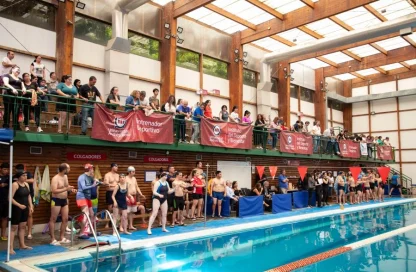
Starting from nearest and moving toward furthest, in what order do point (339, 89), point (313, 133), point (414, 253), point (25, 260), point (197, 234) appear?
1. point (25, 260)
2. point (414, 253)
3. point (197, 234)
4. point (313, 133)
5. point (339, 89)

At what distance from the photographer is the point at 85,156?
1176 centimetres

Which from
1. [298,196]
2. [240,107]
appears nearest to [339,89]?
[240,107]

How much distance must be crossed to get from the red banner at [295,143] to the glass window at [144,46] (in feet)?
24.9

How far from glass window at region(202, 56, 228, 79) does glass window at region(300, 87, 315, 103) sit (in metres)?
8.57

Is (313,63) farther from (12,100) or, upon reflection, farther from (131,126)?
(12,100)

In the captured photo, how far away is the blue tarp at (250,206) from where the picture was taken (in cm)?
1427

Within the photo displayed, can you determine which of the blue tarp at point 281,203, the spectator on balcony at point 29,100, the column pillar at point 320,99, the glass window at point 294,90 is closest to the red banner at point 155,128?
the spectator on balcony at point 29,100

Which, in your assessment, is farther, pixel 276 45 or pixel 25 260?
pixel 276 45

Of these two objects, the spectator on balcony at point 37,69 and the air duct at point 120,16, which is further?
the air duct at point 120,16

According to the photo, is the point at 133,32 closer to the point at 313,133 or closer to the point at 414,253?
the point at 313,133

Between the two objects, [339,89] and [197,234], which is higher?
[339,89]

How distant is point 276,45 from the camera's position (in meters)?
22.7

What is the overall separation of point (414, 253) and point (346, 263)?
2.23 metres

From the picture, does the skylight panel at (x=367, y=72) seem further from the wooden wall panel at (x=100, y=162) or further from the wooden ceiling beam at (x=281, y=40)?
the wooden wall panel at (x=100, y=162)
